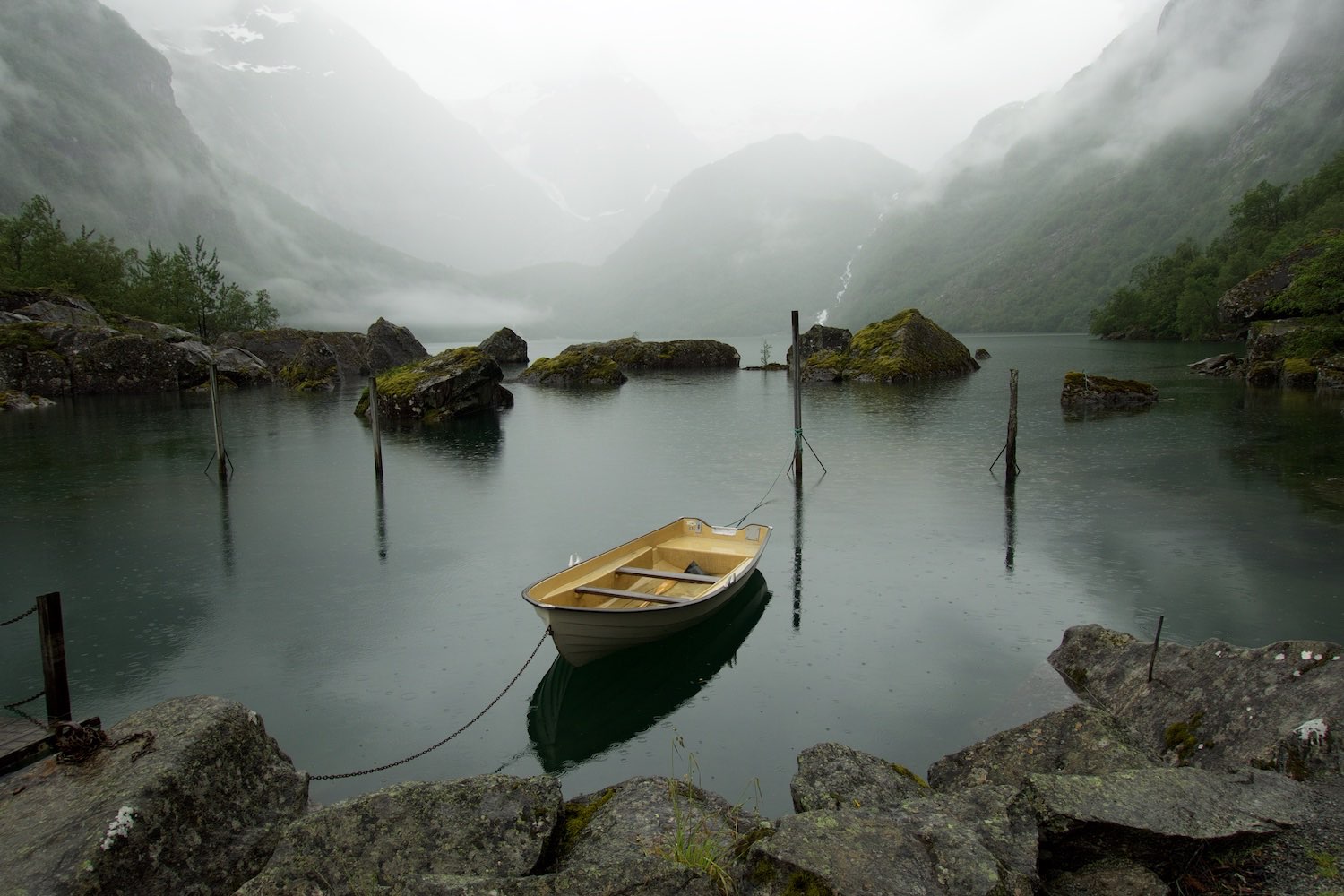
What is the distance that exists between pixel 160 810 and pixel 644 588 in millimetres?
9221

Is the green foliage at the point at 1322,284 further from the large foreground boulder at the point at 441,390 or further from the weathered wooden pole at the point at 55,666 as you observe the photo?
the weathered wooden pole at the point at 55,666

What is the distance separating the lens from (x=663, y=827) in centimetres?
689

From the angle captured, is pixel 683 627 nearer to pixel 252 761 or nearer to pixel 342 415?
pixel 252 761

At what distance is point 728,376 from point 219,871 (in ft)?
245

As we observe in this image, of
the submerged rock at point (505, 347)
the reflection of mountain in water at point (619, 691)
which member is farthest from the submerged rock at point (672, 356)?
the reflection of mountain in water at point (619, 691)

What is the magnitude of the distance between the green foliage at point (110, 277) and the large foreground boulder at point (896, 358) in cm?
6819

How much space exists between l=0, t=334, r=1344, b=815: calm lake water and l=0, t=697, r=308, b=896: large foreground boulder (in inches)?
93.4

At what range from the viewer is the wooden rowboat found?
39.9 ft

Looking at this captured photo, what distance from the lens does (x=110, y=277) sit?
3287 inches

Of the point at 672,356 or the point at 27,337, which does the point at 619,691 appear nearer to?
the point at 27,337

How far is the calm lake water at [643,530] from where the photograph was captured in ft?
37.3

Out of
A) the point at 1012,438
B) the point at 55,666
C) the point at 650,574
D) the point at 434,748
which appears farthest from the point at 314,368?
the point at 434,748

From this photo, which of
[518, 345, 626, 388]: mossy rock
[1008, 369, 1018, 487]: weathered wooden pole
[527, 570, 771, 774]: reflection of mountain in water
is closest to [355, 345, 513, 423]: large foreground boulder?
[518, 345, 626, 388]: mossy rock

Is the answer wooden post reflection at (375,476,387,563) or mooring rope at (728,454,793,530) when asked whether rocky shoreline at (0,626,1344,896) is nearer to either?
mooring rope at (728,454,793,530)
